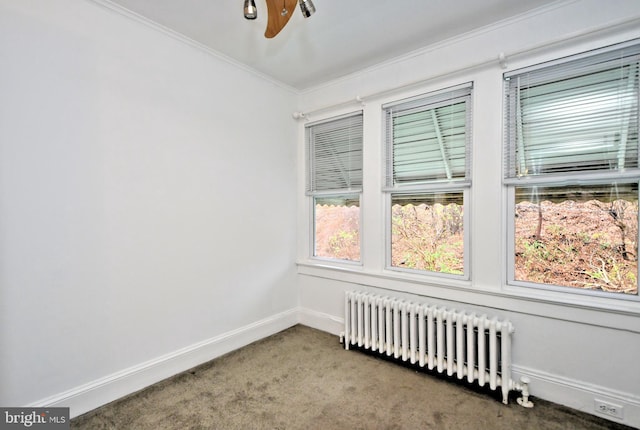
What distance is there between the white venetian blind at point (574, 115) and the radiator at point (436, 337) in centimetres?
116

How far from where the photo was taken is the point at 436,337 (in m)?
2.45

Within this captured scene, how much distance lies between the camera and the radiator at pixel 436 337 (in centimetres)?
209

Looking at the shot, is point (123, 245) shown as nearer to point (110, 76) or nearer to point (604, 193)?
point (110, 76)

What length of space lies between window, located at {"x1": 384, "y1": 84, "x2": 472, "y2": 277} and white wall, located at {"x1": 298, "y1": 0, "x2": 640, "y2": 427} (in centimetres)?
10

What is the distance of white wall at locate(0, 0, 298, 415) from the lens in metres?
1.73

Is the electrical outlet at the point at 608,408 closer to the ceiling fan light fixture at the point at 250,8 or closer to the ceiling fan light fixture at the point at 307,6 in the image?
the ceiling fan light fixture at the point at 307,6

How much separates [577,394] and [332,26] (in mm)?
3045

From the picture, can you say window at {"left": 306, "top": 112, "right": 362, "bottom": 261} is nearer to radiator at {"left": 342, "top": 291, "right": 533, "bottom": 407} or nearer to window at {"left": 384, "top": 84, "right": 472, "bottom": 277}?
window at {"left": 384, "top": 84, "right": 472, "bottom": 277}

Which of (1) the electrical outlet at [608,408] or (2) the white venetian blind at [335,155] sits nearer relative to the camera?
(1) the electrical outlet at [608,408]

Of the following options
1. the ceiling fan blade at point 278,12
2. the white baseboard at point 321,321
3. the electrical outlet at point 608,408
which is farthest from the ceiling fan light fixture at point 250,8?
the electrical outlet at point 608,408

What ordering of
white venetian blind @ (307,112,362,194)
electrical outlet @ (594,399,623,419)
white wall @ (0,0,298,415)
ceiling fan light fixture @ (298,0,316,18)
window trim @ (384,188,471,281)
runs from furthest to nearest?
white venetian blind @ (307,112,362,194), window trim @ (384,188,471,281), electrical outlet @ (594,399,623,419), white wall @ (0,0,298,415), ceiling fan light fixture @ (298,0,316,18)

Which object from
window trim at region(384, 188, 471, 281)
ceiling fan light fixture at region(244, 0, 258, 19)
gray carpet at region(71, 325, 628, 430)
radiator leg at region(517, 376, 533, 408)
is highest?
ceiling fan light fixture at region(244, 0, 258, 19)

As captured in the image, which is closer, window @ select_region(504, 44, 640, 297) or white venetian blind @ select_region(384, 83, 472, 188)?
window @ select_region(504, 44, 640, 297)

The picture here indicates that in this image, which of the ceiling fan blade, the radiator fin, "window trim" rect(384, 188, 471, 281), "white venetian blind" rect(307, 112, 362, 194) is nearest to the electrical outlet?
the radiator fin
